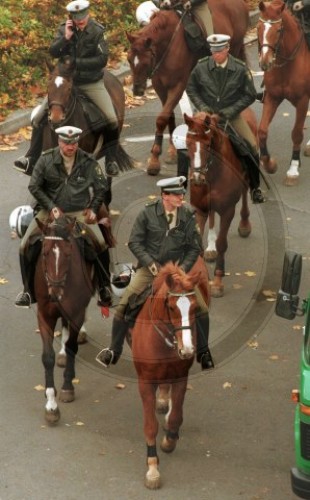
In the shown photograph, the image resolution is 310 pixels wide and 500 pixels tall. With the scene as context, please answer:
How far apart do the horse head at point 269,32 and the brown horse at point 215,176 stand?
118 inches

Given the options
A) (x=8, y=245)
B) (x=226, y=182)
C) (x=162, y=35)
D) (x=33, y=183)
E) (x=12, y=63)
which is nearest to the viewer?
(x=33, y=183)

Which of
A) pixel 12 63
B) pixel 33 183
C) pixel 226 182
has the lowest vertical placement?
pixel 12 63

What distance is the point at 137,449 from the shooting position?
15000 mm

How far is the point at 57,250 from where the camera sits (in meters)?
14.8

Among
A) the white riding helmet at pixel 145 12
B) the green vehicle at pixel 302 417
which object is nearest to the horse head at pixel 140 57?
the white riding helmet at pixel 145 12

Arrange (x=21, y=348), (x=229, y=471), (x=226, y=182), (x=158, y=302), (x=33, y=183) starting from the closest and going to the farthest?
(x=158, y=302) < (x=229, y=471) < (x=33, y=183) < (x=21, y=348) < (x=226, y=182)

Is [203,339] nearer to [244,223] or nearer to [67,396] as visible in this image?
[67,396]

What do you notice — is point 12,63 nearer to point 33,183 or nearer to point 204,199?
point 204,199

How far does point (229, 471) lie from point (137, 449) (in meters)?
1.14

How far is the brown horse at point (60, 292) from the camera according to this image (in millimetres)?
14883

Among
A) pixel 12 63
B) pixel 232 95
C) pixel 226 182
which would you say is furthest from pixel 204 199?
pixel 12 63

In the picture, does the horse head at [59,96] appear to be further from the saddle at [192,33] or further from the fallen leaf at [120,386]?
the fallen leaf at [120,386]

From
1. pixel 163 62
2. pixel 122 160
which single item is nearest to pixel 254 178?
pixel 122 160

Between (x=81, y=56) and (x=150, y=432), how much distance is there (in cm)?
785
